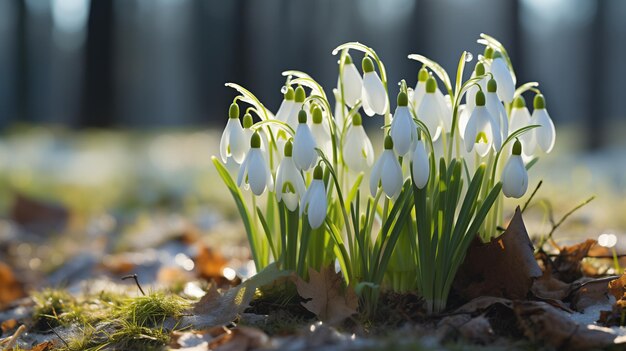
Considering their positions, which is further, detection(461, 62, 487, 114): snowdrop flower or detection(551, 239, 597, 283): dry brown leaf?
detection(551, 239, 597, 283): dry brown leaf

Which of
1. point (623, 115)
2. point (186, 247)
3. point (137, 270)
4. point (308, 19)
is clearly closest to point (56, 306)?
point (137, 270)

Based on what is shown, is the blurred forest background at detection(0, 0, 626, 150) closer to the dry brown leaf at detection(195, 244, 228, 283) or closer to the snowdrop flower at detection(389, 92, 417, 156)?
the dry brown leaf at detection(195, 244, 228, 283)

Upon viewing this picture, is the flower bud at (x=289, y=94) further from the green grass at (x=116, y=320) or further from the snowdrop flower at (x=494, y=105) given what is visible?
the green grass at (x=116, y=320)

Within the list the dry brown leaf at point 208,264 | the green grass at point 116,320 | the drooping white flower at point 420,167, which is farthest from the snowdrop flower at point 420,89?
the dry brown leaf at point 208,264

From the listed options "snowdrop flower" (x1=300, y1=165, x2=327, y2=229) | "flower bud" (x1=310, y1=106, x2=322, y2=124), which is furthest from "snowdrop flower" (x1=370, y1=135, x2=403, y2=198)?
"flower bud" (x1=310, y1=106, x2=322, y2=124)

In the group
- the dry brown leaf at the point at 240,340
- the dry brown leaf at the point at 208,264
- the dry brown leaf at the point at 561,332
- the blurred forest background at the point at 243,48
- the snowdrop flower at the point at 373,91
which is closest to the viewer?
the dry brown leaf at the point at 240,340

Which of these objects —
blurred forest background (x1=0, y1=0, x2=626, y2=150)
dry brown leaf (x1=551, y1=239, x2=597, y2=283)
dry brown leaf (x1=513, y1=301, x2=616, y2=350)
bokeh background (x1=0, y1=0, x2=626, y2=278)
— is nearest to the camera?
dry brown leaf (x1=513, y1=301, x2=616, y2=350)
